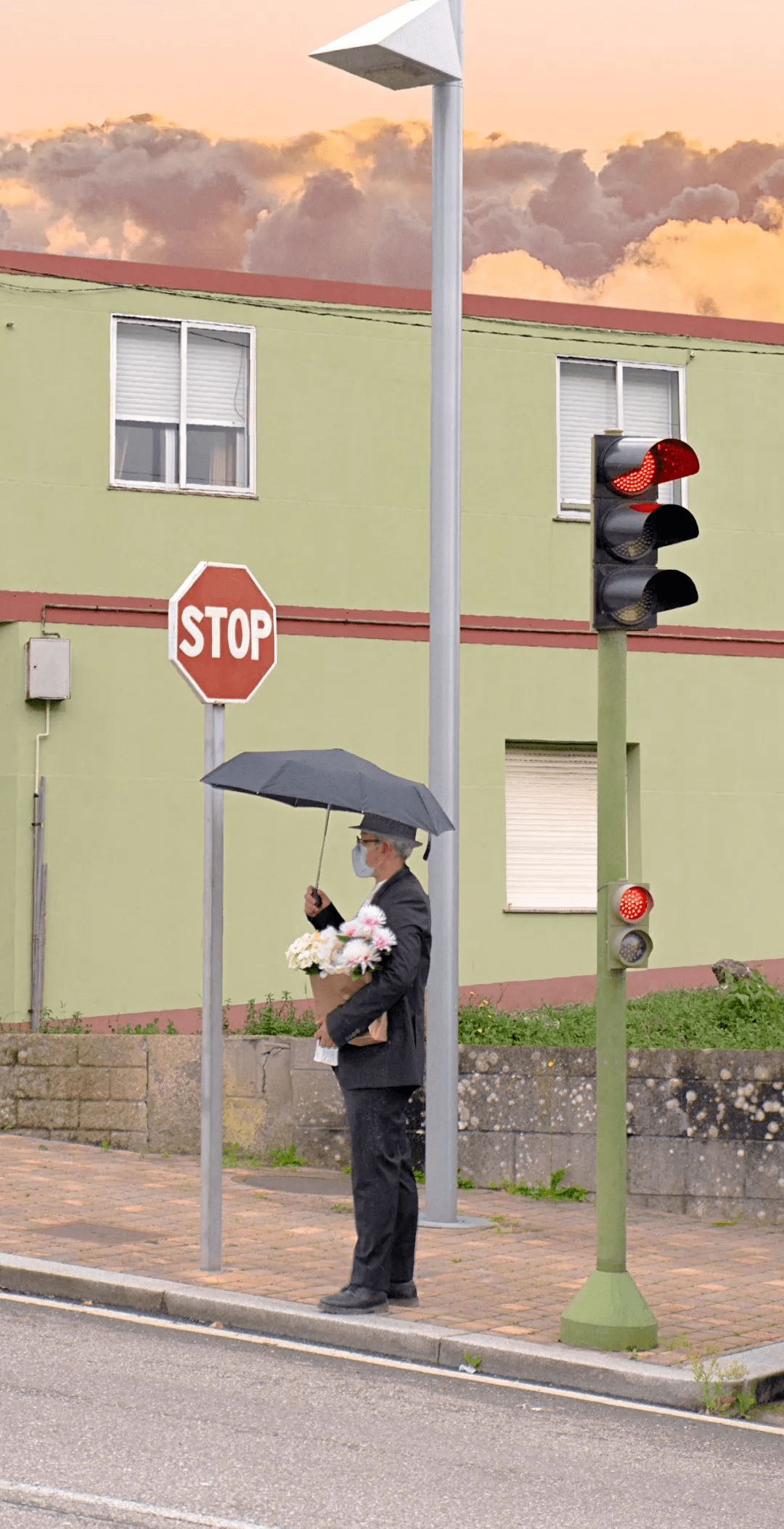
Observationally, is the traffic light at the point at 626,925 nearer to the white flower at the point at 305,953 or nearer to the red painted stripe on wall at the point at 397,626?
the white flower at the point at 305,953

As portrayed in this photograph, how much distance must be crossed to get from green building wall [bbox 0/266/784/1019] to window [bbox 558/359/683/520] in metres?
0.17

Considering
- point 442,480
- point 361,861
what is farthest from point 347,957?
point 442,480

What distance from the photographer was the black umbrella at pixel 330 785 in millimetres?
8008

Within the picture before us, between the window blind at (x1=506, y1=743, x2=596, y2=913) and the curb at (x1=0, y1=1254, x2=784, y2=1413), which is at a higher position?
the window blind at (x1=506, y1=743, x2=596, y2=913)

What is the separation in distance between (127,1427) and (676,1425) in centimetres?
190

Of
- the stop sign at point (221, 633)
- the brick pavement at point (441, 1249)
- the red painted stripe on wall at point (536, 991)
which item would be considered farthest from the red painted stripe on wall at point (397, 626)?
the stop sign at point (221, 633)

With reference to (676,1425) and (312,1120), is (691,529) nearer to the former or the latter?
(676,1425)

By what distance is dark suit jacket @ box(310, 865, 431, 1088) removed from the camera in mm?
8125

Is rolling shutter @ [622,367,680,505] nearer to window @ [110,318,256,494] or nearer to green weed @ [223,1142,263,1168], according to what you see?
window @ [110,318,256,494]

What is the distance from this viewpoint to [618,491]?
312 inches

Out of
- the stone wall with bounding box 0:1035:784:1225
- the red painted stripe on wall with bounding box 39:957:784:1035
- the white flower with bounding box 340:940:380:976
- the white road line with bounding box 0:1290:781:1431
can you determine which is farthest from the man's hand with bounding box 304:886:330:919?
the red painted stripe on wall with bounding box 39:957:784:1035

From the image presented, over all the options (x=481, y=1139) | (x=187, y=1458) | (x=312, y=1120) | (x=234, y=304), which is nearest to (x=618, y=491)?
(x=187, y=1458)

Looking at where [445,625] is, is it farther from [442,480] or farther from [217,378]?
[217,378]

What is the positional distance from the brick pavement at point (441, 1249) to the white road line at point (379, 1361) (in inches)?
14.5
